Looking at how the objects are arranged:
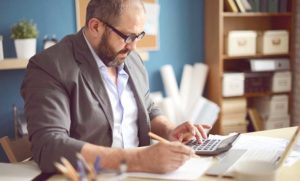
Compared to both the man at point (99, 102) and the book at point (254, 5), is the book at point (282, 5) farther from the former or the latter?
the man at point (99, 102)

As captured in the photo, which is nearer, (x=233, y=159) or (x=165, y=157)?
(x=165, y=157)

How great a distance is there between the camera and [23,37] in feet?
9.02

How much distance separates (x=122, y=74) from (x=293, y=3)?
2292 millimetres

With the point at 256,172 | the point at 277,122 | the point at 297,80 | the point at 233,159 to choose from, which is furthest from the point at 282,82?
the point at 256,172

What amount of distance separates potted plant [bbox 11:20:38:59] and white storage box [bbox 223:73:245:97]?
1.50 metres

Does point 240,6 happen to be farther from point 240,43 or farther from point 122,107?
point 122,107

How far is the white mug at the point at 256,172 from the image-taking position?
0.97 meters

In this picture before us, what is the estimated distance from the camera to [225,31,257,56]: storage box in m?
3.26

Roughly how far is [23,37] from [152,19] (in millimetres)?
1031

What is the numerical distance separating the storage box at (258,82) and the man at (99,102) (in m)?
1.81

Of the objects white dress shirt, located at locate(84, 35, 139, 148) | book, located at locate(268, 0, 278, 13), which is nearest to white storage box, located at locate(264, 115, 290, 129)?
book, located at locate(268, 0, 278, 13)

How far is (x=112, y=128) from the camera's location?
1528 mm

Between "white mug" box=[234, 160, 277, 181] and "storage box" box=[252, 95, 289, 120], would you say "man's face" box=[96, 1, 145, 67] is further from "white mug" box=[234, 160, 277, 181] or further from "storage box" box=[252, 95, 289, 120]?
"storage box" box=[252, 95, 289, 120]

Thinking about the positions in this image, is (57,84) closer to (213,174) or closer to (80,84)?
(80,84)
